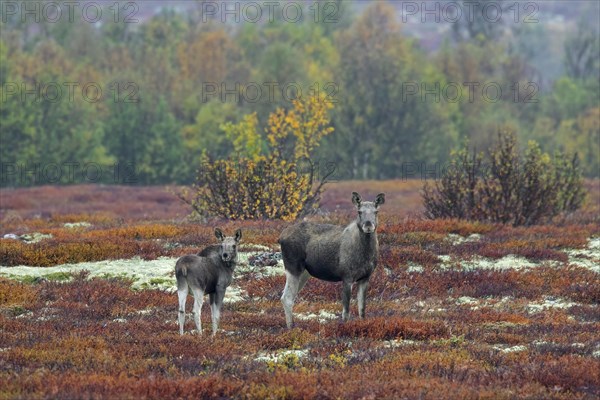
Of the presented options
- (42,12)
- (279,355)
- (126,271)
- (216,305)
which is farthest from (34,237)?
(42,12)

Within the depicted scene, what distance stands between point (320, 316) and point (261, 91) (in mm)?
80776

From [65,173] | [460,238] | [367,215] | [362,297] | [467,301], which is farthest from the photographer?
[65,173]

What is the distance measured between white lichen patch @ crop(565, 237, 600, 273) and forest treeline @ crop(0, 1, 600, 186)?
134 feet

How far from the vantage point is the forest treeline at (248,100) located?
8131 centimetres

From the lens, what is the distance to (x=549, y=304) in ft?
61.0

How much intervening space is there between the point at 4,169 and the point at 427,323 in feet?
221

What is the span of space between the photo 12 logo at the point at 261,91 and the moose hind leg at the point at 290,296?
71.6m

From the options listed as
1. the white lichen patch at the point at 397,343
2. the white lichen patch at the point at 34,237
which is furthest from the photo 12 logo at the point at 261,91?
the white lichen patch at the point at 397,343

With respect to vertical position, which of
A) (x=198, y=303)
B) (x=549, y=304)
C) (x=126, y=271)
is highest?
(x=198, y=303)

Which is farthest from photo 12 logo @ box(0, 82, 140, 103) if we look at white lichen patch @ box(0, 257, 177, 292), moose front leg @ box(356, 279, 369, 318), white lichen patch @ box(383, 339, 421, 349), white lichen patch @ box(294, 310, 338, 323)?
white lichen patch @ box(383, 339, 421, 349)

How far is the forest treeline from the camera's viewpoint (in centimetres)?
8131

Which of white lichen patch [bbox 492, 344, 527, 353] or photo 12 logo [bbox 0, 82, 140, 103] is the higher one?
photo 12 logo [bbox 0, 82, 140, 103]

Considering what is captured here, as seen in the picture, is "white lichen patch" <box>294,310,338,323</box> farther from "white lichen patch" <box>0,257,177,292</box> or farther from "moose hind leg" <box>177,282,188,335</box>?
"white lichen patch" <box>0,257,177,292</box>

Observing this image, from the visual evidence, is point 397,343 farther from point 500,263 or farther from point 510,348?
point 500,263
